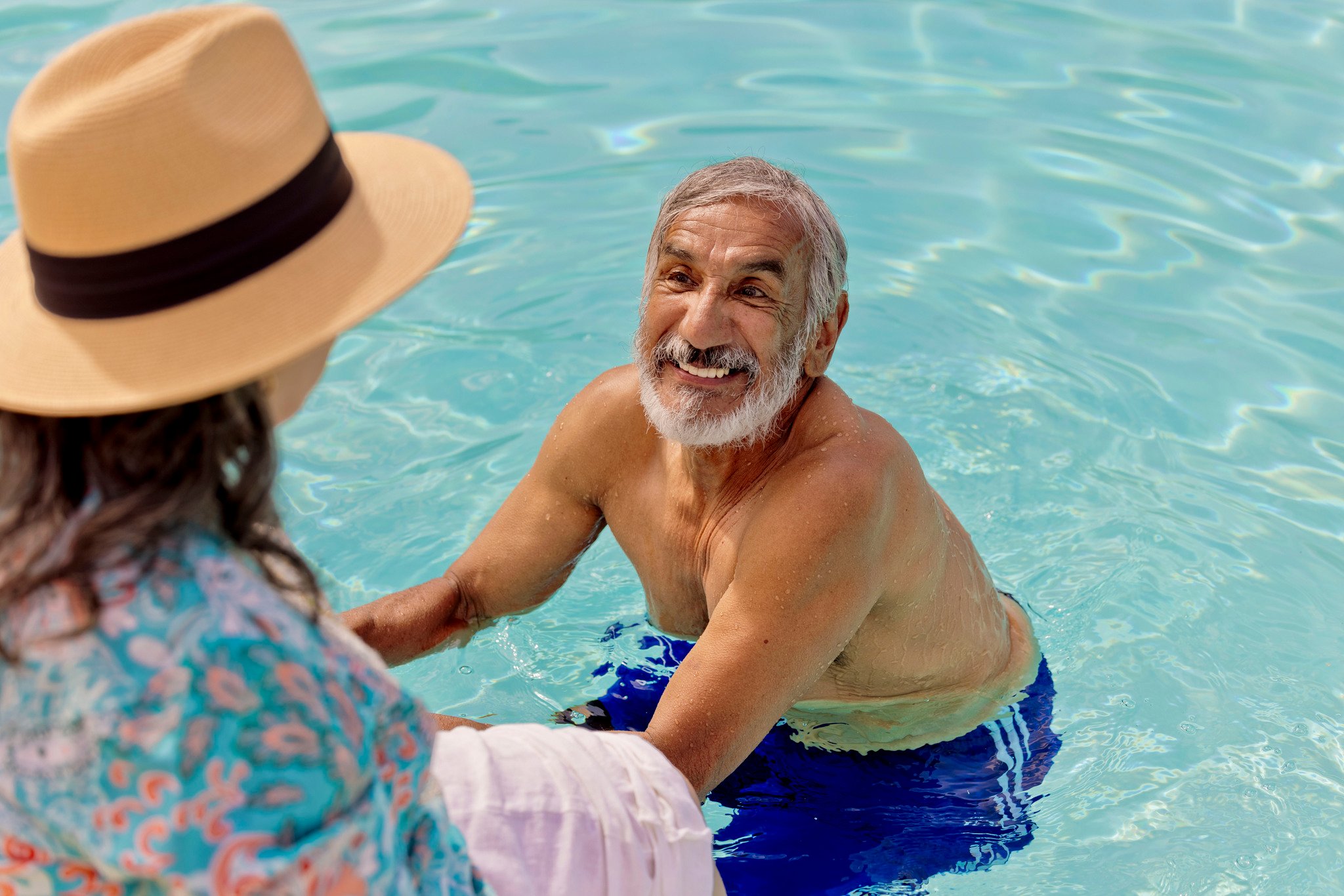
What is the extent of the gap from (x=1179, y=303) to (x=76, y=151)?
15.8 feet

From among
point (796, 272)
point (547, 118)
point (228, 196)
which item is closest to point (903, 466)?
point (796, 272)

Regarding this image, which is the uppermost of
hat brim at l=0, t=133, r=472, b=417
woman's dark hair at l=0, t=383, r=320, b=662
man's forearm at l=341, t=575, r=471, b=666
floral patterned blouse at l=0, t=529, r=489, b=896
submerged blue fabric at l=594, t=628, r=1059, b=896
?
hat brim at l=0, t=133, r=472, b=417

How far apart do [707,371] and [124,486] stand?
1.67 metres

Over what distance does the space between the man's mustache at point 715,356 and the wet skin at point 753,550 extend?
0.06 ft

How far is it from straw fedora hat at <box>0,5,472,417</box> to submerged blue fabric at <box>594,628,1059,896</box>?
1873mm

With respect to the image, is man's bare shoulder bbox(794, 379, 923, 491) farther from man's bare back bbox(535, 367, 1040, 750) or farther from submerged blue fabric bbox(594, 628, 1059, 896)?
submerged blue fabric bbox(594, 628, 1059, 896)

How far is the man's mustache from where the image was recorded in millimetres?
2912

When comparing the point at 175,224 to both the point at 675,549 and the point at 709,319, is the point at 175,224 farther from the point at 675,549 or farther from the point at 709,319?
the point at 675,549

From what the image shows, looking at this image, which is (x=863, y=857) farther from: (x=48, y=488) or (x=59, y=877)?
(x=48, y=488)

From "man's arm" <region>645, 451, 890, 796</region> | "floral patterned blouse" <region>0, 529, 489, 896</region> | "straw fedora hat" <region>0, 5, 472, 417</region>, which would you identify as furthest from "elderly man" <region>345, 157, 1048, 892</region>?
"straw fedora hat" <region>0, 5, 472, 417</region>

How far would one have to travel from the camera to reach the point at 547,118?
663 cm

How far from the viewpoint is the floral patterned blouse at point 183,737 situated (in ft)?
4.43

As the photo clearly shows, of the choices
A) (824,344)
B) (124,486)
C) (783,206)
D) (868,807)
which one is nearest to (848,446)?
(824,344)

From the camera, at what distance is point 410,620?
10.3 ft
